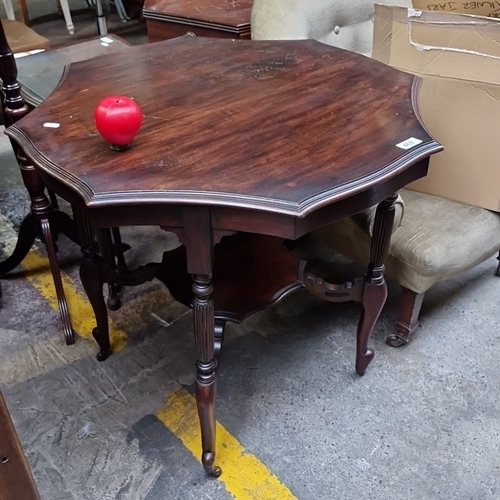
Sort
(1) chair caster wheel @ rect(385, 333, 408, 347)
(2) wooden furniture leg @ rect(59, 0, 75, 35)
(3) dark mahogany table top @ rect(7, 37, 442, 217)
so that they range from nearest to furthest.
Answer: (3) dark mahogany table top @ rect(7, 37, 442, 217)
(1) chair caster wheel @ rect(385, 333, 408, 347)
(2) wooden furniture leg @ rect(59, 0, 75, 35)

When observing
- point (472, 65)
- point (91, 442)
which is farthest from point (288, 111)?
point (91, 442)

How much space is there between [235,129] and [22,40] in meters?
1.49

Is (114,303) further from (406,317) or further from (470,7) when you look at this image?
(470,7)

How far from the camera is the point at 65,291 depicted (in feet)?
6.27

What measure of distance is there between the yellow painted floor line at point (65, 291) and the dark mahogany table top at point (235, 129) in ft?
2.40

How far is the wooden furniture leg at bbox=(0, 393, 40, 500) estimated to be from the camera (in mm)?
807

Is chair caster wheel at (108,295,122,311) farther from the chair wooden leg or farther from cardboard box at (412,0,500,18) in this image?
cardboard box at (412,0,500,18)

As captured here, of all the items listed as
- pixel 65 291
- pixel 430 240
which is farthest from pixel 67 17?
pixel 430 240

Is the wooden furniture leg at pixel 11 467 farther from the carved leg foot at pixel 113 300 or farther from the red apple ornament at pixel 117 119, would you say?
the carved leg foot at pixel 113 300

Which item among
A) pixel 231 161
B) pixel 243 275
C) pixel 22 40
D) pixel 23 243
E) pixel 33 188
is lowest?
pixel 23 243

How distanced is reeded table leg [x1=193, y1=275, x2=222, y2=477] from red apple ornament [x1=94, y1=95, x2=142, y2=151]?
11.1 inches

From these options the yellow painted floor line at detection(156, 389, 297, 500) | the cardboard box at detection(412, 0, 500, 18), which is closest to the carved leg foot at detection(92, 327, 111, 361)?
the yellow painted floor line at detection(156, 389, 297, 500)

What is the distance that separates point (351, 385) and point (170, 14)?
1445 millimetres

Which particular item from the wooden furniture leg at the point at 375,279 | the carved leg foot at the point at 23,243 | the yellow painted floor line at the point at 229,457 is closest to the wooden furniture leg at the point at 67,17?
the carved leg foot at the point at 23,243
